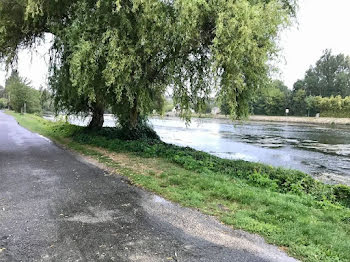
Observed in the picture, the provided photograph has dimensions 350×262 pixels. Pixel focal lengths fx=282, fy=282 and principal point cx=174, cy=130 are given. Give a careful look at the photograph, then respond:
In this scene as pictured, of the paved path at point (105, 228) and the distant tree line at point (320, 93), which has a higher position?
the distant tree line at point (320, 93)

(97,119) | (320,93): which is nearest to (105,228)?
(97,119)

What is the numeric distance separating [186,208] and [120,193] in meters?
1.56

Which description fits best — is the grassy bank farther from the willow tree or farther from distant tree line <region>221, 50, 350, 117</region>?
distant tree line <region>221, 50, 350, 117</region>

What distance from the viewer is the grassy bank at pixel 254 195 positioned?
443 cm

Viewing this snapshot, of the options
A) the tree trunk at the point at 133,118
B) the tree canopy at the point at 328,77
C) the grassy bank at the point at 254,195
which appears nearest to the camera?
the grassy bank at the point at 254,195

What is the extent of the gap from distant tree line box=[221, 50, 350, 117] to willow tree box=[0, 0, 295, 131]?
173 ft

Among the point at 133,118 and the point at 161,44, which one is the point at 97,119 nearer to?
the point at 133,118

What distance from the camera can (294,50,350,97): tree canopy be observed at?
3066 inches

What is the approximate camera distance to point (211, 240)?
413 centimetres

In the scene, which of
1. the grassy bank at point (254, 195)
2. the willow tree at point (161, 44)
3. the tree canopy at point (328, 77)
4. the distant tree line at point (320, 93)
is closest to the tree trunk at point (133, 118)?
the willow tree at point (161, 44)

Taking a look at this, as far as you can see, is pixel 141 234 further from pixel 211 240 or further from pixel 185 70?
pixel 185 70

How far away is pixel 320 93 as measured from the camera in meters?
80.5

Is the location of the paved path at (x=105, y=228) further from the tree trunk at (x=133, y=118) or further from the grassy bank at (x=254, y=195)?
the tree trunk at (x=133, y=118)

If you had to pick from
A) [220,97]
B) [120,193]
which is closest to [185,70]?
[220,97]
